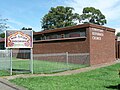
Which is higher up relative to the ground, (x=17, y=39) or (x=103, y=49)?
(x=17, y=39)

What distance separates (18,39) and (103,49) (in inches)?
438

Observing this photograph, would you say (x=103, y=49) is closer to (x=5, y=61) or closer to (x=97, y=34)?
(x=97, y=34)

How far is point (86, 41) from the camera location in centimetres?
2459

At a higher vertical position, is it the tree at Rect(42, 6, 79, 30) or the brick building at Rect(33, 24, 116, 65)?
the tree at Rect(42, 6, 79, 30)

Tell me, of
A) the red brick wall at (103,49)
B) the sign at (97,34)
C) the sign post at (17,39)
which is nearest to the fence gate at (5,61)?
the sign post at (17,39)

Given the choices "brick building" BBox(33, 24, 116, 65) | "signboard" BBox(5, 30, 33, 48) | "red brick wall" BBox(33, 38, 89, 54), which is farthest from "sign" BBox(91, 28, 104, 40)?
"signboard" BBox(5, 30, 33, 48)

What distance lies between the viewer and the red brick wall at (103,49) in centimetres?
2445

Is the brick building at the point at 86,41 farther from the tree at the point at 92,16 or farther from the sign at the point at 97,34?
the tree at the point at 92,16

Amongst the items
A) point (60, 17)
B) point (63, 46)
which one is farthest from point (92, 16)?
point (63, 46)

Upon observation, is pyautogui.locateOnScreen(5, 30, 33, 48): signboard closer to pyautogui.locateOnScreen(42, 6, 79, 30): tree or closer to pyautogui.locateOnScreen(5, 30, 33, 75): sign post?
pyautogui.locateOnScreen(5, 30, 33, 75): sign post

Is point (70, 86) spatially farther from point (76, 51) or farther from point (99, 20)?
point (99, 20)

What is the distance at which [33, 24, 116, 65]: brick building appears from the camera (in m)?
24.4

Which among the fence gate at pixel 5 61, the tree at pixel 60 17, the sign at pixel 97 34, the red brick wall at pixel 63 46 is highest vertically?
the tree at pixel 60 17

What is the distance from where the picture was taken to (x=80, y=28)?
2525 cm
